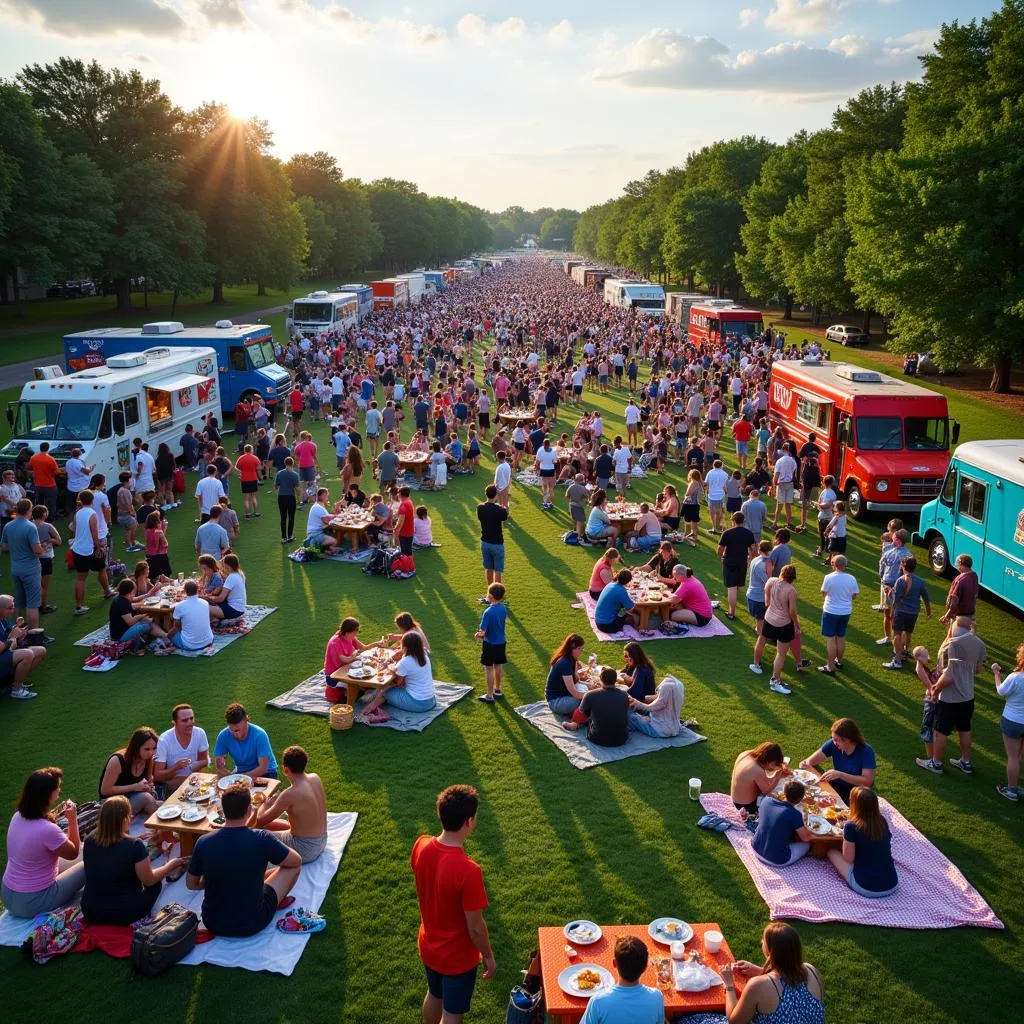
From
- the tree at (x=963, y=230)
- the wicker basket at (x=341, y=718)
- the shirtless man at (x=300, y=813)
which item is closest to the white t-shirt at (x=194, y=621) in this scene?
the wicker basket at (x=341, y=718)

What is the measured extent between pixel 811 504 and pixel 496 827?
561 inches

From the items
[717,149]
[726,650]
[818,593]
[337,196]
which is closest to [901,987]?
[726,650]

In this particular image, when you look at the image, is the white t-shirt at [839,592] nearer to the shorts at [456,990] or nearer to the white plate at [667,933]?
the white plate at [667,933]

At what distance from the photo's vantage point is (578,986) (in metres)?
5.53

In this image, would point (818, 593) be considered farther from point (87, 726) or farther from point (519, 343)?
point (519, 343)

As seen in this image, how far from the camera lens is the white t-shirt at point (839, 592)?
36.3 feet

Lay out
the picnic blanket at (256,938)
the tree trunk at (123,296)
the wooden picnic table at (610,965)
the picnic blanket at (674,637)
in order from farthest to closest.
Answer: the tree trunk at (123,296) → the picnic blanket at (674,637) → the picnic blanket at (256,938) → the wooden picnic table at (610,965)

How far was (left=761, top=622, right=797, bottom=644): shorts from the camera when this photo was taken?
1094cm

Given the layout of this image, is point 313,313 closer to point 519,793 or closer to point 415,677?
point 415,677

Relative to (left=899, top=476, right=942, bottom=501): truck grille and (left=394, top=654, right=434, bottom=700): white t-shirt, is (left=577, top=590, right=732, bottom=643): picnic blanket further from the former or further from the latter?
(left=899, top=476, right=942, bottom=501): truck grille

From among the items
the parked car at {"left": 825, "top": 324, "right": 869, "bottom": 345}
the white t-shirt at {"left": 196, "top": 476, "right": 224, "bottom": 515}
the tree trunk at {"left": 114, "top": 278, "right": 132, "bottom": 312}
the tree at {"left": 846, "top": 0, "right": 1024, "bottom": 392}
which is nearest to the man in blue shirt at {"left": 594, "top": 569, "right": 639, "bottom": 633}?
the white t-shirt at {"left": 196, "top": 476, "right": 224, "bottom": 515}

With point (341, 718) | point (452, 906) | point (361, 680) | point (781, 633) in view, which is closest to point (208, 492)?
point (361, 680)

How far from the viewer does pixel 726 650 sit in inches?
485

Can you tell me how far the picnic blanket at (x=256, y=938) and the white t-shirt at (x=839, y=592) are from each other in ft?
24.0
